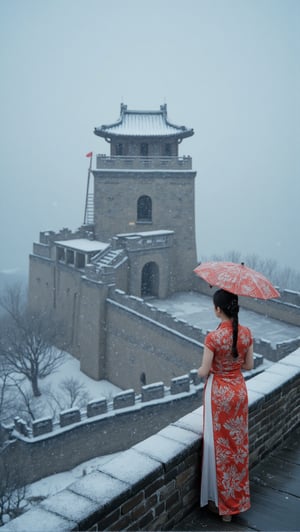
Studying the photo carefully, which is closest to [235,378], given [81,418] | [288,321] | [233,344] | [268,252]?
[233,344]

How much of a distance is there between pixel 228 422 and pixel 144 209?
20674 mm

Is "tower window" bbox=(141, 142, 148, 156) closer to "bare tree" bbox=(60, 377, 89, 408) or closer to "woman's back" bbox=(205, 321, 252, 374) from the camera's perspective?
"bare tree" bbox=(60, 377, 89, 408)

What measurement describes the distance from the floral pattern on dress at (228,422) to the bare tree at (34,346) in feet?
55.8

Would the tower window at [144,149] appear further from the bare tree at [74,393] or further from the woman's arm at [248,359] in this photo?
the woman's arm at [248,359]

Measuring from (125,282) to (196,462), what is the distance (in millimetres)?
17279

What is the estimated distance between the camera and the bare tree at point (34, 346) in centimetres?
2047

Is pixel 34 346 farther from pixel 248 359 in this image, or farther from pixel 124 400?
pixel 248 359

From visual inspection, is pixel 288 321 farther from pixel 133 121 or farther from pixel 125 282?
pixel 133 121

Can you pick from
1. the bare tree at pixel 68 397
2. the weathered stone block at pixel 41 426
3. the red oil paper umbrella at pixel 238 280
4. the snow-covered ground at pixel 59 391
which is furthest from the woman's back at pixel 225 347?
the bare tree at pixel 68 397

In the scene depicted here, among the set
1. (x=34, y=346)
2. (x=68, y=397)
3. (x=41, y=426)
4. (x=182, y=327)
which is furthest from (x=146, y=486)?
(x=34, y=346)

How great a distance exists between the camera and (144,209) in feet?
78.8

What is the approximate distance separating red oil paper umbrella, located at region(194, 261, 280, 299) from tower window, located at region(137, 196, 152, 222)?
65.0ft

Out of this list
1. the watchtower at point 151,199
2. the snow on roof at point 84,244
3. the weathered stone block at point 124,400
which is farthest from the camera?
the watchtower at point 151,199

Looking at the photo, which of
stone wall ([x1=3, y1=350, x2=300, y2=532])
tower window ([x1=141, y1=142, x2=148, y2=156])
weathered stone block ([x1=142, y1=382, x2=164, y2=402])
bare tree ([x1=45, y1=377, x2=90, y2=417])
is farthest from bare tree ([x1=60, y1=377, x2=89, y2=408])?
stone wall ([x1=3, y1=350, x2=300, y2=532])
